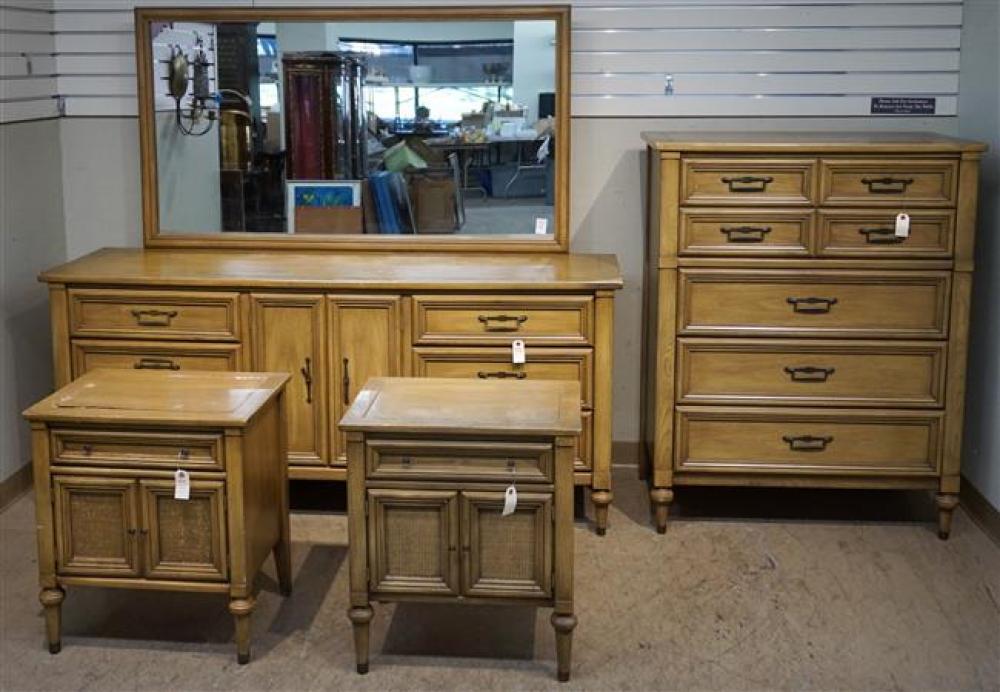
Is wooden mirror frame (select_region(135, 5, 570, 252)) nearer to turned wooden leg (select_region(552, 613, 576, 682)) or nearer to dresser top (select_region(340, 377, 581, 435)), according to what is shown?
dresser top (select_region(340, 377, 581, 435))

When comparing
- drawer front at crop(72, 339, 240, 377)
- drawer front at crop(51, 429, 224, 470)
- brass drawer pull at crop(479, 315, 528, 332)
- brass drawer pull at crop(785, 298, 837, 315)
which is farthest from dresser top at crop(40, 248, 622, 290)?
drawer front at crop(51, 429, 224, 470)

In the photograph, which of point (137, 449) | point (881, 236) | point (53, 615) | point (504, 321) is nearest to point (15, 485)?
point (53, 615)

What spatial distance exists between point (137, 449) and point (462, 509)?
0.95 meters

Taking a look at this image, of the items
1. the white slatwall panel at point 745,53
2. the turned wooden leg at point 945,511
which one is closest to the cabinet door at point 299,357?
the white slatwall panel at point 745,53

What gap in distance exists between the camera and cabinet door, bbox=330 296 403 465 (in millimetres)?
4758

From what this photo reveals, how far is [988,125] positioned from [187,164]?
126 inches

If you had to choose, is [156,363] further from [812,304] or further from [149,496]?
[812,304]

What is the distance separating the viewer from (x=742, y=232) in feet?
15.3

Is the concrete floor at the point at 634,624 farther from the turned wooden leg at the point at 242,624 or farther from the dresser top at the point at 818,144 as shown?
the dresser top at the point at 818,144

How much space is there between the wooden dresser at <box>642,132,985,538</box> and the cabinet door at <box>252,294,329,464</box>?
1.25m

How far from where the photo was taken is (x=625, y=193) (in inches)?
212

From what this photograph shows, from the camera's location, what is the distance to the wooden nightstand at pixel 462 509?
142 inches

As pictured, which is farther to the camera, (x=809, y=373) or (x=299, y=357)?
(x=299, y=357)

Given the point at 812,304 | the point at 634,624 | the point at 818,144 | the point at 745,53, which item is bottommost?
the point at 634,624
